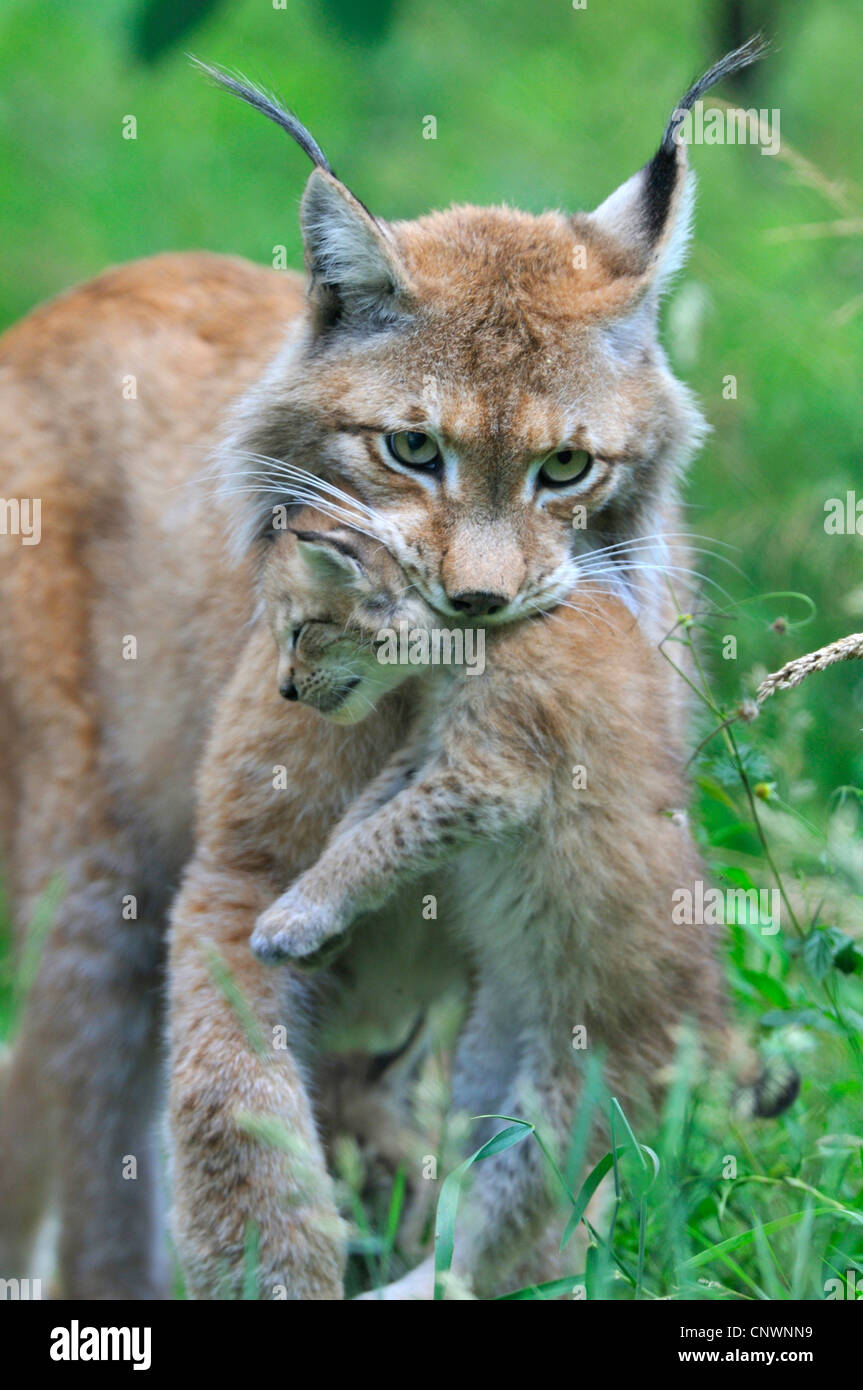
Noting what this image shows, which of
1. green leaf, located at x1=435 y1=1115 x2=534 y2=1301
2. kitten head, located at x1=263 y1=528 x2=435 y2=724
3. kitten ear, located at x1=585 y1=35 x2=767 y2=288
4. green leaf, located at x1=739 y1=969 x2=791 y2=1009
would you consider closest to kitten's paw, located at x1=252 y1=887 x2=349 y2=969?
kitten head, located at x1=263 y1=528 x2=435 y2=724

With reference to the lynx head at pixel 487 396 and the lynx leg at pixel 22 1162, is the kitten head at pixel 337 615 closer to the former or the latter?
the lynx head at pixel 487 396

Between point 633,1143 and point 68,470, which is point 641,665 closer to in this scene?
point 633,1143

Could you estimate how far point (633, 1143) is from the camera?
3613 millimetres

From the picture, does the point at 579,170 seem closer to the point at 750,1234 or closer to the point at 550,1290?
the point at 750,1234

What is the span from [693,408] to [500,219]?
0.68 m

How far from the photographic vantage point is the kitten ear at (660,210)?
4.27 metres

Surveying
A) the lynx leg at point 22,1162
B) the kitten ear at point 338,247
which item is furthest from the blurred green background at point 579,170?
the lynx leg at point 22,1162

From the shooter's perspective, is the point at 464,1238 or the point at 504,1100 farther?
the point at 504,1100

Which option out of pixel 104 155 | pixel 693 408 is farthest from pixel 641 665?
pixel 104 155

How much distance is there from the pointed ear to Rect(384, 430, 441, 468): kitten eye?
0.33 metres

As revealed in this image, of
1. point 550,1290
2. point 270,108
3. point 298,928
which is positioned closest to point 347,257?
point 270,108

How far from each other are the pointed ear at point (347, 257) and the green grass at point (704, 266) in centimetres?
109
